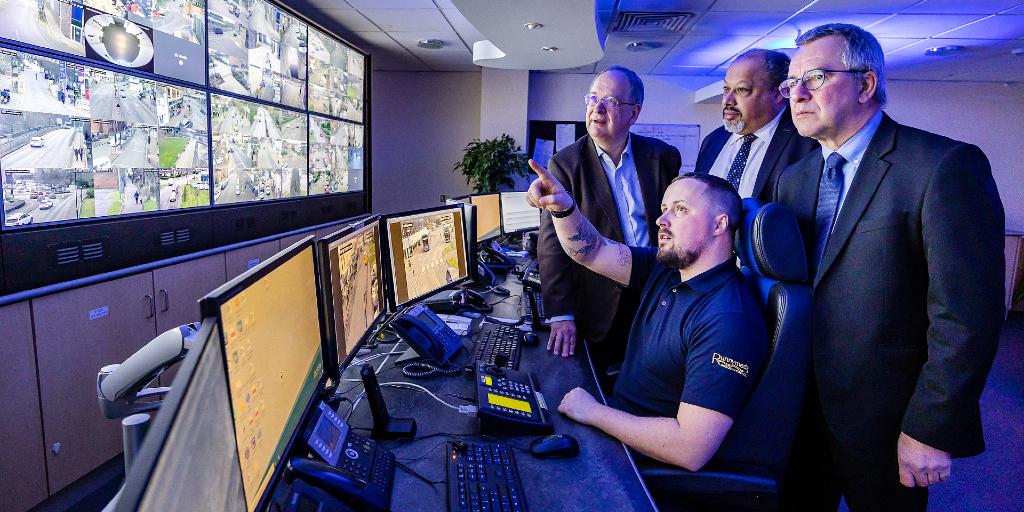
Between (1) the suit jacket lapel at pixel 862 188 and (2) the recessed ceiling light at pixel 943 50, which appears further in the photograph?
(2) the recessed ceiling light at pixel 943 50

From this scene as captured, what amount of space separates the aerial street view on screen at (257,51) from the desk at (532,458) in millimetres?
2757

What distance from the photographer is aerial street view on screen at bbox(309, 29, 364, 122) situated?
14.8ft

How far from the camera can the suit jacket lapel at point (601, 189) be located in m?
2.10

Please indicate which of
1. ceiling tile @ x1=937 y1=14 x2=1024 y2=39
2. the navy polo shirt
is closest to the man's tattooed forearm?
the navy polo shirt

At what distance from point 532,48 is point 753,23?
6.02ft

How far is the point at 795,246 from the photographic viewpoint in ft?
4.06

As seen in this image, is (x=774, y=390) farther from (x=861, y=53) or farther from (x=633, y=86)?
(x=633, y=86)

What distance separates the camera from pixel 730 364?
1.18 metres

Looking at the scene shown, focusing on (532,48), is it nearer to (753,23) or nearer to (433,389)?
(753,23)

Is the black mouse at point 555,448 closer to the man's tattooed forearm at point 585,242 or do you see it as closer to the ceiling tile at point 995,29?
the man's tattooed forearm at point 585,242

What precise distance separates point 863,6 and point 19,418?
524cm

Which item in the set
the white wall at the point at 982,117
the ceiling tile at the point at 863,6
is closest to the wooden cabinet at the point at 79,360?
the ceiling tile at the point at 863,6

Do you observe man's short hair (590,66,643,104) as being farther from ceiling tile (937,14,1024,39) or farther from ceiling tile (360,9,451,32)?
ceiling tile (937,14,1024,39)

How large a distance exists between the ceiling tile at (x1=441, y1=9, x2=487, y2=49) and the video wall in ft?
3.57
